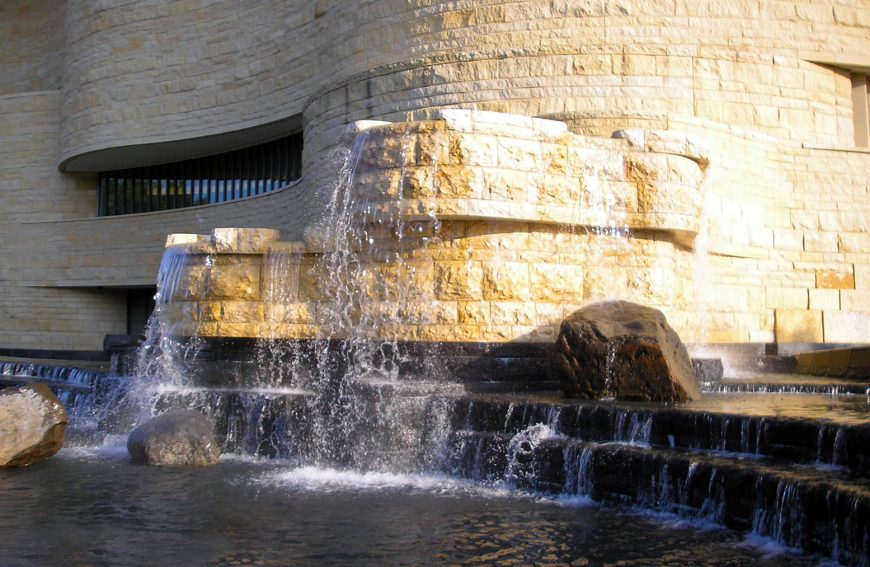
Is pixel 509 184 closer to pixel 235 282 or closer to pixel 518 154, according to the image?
pixel 518 154

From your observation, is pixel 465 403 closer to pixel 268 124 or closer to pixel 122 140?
pixel 268 124

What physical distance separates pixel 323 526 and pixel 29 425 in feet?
14.9

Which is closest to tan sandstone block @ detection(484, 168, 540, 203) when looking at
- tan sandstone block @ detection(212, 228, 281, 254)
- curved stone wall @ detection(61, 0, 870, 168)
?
tan sandstone block @ detection(212, 228, 281, 254)

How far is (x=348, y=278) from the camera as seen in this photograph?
1073cm

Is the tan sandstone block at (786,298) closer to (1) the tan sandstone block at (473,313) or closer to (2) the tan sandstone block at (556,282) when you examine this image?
(2) the tan sandstone block at (556,282)

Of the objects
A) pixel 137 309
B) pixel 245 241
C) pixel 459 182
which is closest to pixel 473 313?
pixel 459 182

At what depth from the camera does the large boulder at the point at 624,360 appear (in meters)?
8.65

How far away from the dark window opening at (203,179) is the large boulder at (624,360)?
1223 centimetres

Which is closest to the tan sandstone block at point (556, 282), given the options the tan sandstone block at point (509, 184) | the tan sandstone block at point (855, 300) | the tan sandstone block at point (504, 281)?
the tan sandstone block at point (504, 281)

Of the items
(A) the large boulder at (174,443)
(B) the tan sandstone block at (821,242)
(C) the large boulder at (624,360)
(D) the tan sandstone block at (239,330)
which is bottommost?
(A) the large boulder at (174,443)

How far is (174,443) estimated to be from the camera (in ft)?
29.9

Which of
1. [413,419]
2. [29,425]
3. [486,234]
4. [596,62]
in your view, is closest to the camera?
[413,419]

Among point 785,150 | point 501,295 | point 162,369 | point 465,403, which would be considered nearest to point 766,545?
point 465,403

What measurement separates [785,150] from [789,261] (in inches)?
64.4
